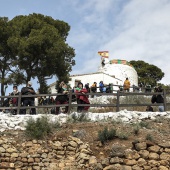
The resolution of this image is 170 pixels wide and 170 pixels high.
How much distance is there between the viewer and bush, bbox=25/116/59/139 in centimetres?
1331

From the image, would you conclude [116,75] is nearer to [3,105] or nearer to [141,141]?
[3,105]

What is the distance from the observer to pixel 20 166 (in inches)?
489

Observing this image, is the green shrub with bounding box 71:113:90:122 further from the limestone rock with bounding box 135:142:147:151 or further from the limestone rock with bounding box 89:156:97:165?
the limestone rock with bounding box 135:142:147:151

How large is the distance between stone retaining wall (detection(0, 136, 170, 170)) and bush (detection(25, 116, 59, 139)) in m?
0.29

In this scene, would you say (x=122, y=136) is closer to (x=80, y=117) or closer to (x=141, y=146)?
(x=141, y=146)

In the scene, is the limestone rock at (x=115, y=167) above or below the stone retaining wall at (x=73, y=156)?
below

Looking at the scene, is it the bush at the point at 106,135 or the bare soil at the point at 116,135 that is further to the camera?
the bush at the point at 106,135

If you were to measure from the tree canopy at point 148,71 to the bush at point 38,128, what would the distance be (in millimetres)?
45793

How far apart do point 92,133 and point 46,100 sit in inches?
340

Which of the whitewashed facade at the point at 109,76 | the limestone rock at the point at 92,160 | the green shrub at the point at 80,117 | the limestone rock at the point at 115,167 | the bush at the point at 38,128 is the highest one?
the whitewashed facade at the point at 109,76

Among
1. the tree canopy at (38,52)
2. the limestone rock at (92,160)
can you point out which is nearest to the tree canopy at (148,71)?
the tree canopy at (38,52)

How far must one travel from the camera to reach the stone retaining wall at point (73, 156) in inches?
451

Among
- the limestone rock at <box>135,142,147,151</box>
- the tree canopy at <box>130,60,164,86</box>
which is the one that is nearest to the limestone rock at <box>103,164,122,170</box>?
the limestone rock at <box>135,142,147,151</box>

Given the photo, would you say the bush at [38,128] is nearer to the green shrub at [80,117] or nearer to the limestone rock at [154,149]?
the green shrub at [80,117]
